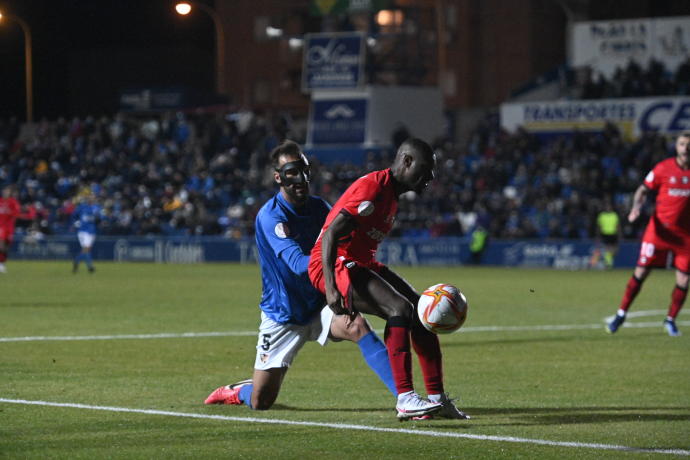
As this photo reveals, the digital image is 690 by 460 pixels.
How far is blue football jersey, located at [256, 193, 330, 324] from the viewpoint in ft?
28.1

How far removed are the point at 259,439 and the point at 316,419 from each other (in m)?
0.92

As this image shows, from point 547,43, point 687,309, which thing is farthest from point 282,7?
point 687,309

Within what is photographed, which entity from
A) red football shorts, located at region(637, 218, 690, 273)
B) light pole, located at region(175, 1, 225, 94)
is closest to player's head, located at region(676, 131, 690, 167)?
red football shorts, located at region(637, 218, 690, 273)

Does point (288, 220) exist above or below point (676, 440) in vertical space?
above

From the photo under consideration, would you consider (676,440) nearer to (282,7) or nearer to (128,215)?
(128,215)

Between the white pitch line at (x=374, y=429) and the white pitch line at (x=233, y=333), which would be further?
the white pitch line at (x=233, y=333)

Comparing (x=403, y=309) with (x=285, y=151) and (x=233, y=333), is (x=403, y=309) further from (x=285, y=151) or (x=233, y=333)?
(x=233, y=333)

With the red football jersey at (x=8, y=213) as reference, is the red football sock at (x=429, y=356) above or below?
above

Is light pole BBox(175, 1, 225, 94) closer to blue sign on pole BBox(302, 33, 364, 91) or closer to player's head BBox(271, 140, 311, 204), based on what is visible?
blue sign on pole BBox(302, 33, 364, 91)

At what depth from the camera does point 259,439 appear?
7.47 metres

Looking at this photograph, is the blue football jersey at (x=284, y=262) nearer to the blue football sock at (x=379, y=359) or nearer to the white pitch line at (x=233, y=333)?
the blue football sock at (x=379, y=359)

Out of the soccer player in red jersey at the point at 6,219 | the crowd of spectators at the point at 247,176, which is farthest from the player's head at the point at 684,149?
the soccer player in red jersey at the point at 6,219

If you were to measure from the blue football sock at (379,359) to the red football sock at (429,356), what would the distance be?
21 centimetres

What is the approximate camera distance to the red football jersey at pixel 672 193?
49.1 feet
